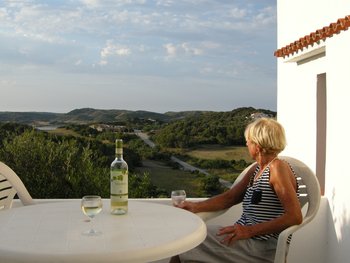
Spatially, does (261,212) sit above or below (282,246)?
above

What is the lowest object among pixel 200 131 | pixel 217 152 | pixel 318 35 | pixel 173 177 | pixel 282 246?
pixel 173 177

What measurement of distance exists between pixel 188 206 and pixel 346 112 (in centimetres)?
143

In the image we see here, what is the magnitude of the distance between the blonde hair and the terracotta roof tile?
1.29 m

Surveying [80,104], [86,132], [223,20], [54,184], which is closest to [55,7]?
[80,104]

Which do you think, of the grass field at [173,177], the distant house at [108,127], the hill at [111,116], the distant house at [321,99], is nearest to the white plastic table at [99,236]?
the distant house at [321,99]

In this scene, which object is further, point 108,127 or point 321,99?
point 108,127

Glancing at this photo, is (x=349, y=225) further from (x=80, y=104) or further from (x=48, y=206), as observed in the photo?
(x=80, y=104)

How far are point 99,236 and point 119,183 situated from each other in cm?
39

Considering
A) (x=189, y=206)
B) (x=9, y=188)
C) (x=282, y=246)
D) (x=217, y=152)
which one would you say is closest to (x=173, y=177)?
(x=217, y=152)

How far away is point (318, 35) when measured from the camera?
→ 4.64m

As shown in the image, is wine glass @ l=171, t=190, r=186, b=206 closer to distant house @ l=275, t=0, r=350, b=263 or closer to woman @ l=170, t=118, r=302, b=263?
woman @ l=170, t=118, r=302, b=263

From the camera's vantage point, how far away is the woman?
8.90 ft

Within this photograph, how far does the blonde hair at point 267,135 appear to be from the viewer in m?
2.87

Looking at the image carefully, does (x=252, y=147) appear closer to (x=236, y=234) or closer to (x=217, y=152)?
(x=236, y=234)
